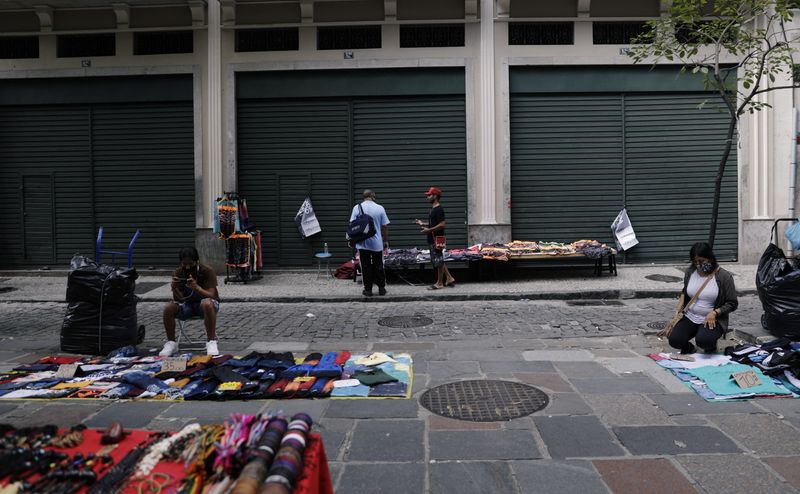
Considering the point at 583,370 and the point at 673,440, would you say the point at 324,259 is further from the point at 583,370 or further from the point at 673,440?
the point at 673,440

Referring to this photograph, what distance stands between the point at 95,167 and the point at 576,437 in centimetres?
1378

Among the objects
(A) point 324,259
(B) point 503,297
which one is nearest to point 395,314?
(B) point 503,297

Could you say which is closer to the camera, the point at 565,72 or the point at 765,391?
the point at 765,391

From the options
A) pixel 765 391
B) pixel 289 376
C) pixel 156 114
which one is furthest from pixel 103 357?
pixel 156 114

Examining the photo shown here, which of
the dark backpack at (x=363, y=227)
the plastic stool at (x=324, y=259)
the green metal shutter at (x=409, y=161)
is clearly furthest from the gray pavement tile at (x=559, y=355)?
the green metal shutter at (x=409, y=161)

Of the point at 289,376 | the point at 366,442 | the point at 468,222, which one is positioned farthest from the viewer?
the point at 468,222

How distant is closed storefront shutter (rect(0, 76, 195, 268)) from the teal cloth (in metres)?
11.8

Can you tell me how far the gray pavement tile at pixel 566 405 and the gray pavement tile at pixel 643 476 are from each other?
0.94m

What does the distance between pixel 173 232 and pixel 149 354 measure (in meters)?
7.96

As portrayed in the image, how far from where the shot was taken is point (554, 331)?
810cm

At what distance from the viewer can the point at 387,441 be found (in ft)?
13.7

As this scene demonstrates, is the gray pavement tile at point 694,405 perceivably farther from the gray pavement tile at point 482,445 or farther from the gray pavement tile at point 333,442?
the gray pavement tile at point 333,442

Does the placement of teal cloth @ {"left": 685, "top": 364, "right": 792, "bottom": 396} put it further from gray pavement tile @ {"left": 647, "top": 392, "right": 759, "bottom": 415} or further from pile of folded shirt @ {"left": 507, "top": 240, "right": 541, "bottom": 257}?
pile of folded shirt @ {"left": 507, "top": 240, "right": 541, "bottom": 257}

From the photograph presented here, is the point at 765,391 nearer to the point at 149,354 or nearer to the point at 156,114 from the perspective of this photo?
the point at 149,354
